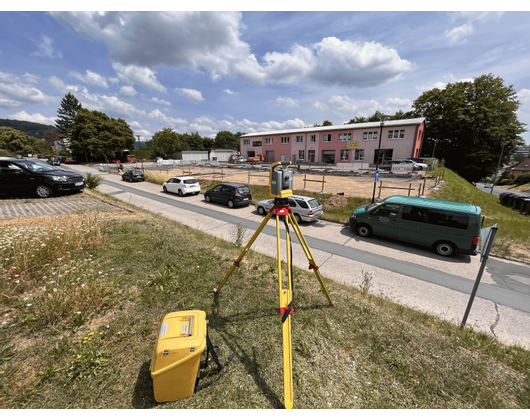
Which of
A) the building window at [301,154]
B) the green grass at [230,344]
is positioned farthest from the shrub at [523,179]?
the green grass at [230,344]

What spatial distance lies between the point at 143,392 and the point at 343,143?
41596 mm

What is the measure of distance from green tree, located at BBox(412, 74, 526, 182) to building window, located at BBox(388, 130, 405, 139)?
1105 cm

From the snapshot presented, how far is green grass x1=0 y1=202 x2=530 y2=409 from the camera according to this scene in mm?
2486

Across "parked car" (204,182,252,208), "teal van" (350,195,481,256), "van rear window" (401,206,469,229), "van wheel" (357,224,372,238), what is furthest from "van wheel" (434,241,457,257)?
"parked car" (204,182,252,208)

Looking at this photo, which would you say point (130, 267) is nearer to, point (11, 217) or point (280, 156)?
point (11, 217)

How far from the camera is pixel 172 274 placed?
15.7 ft

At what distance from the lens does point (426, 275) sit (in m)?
7.17

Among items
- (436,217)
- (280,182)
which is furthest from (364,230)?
(280,182)

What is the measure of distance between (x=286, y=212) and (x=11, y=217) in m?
9.61

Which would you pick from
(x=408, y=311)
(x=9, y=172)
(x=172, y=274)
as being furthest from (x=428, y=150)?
(x=9, y=172)

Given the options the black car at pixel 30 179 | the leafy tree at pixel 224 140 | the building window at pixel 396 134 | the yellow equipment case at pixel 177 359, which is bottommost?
the yellow equipment case at pixel 177 359

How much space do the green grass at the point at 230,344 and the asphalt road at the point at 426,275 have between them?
1.39 metres

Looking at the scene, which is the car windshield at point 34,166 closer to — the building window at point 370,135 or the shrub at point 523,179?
the building window at point 370,135

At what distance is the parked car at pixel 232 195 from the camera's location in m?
15.2
